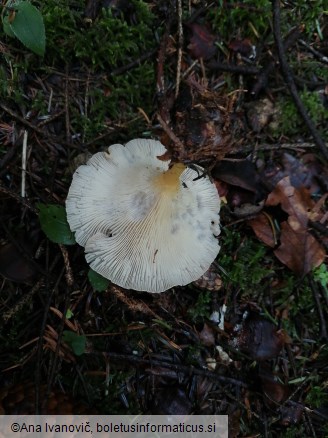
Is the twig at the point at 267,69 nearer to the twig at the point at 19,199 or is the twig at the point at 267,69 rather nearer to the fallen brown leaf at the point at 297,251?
the fallen brown leaf at the point at 297,251

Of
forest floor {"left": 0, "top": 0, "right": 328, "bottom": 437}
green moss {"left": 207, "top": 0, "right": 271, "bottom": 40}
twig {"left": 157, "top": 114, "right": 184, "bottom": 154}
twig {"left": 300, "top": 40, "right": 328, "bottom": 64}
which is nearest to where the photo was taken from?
twig {"left": 157, "top": 114, "right": 184, "bottom": 154}

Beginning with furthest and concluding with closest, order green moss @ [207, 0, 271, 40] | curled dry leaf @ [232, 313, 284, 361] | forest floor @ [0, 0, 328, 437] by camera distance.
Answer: green moss @ [207, 0, 271, 40] → curled dry leaf @ [232, 313, 284, 361] → forest floor @ [0, 0, 328, 437]

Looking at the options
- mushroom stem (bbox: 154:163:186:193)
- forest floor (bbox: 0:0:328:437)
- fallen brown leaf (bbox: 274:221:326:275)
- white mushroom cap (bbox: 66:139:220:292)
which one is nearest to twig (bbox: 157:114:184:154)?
mushroom stem (bbox: 154:163:186:193)

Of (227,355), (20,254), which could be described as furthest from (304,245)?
(20,254)

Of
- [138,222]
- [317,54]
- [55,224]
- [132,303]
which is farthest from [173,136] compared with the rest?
[317,54]

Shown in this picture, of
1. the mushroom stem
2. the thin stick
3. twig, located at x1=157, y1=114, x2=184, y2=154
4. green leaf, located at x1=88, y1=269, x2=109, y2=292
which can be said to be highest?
twig, located at x1=157, y1=114, x2=184, y2=154

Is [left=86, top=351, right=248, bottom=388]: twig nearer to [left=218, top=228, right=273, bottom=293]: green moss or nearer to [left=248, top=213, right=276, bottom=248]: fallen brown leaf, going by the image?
[left=218, top=228, right=273, bottom=293]: green moss
